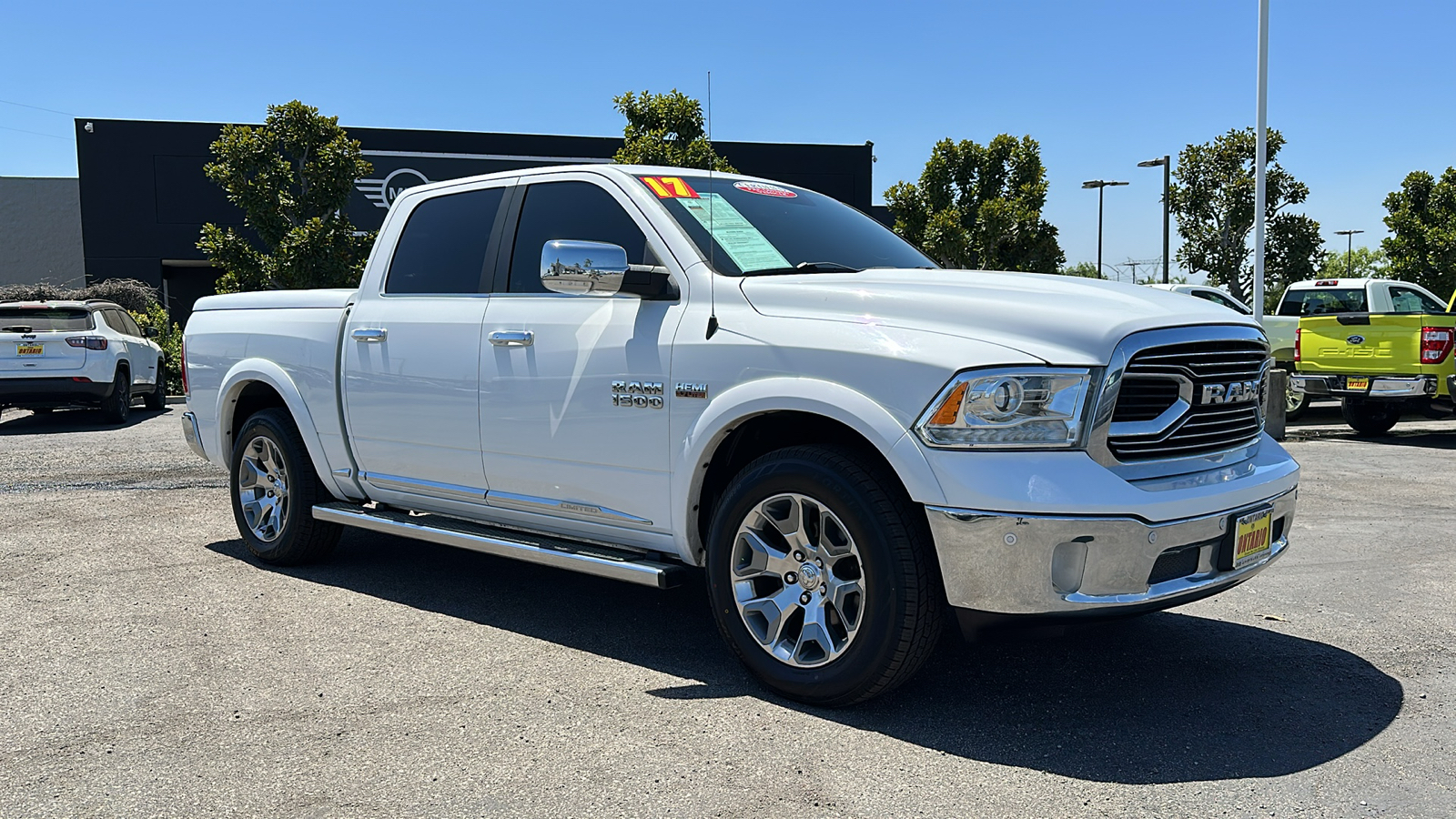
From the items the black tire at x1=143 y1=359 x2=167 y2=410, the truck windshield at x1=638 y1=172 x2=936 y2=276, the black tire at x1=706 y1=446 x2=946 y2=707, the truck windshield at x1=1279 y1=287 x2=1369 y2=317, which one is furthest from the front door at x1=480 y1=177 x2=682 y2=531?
the black tire at x1=143 y1=359 x2=167 y2=410

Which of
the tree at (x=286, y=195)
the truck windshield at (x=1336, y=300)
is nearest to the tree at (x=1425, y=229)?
the truck windshield at (x=1336, y=300)

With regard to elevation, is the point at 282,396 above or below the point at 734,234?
below

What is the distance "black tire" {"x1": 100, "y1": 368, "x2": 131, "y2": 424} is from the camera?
15391 millimetres

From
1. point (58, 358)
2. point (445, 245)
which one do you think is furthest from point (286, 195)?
point (445, 245)

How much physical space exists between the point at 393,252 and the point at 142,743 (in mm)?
2793

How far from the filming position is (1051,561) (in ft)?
11.4

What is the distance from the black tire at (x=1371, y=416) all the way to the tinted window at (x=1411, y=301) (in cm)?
201

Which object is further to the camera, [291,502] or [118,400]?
[118,400]

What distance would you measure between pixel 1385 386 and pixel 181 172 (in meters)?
27.4

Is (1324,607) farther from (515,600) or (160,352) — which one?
(160,352)

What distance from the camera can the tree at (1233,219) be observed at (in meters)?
28.8

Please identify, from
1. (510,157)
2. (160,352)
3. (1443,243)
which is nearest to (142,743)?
(160,352)

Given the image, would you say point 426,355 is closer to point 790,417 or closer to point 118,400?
point 790,417

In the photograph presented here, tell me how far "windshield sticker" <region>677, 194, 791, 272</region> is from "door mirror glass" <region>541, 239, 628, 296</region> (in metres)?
0.40
